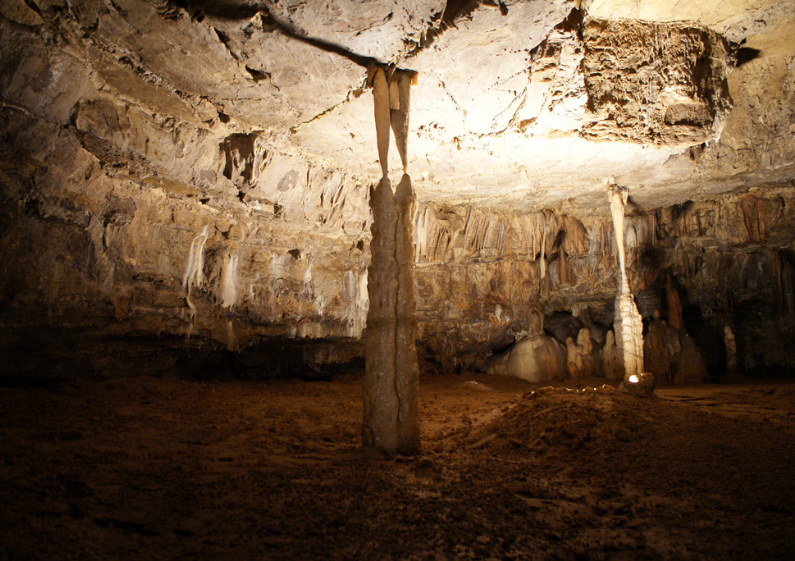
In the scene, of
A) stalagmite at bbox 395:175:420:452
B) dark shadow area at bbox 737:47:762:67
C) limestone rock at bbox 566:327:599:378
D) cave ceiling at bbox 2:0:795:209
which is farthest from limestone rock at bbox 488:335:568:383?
stalagmite at bbox 395:175:420:452

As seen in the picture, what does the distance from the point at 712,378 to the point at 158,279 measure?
559 inches

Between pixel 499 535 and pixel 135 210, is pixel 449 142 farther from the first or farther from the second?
pixel 499 535

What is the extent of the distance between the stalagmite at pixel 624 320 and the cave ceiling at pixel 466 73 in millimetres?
1195

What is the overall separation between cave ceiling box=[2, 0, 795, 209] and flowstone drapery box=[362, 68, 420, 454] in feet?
4.29

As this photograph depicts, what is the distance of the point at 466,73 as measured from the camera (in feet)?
17.7

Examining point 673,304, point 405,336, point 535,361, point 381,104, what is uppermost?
point 381,104

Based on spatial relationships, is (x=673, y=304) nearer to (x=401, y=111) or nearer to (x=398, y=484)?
(x=401, y=111)

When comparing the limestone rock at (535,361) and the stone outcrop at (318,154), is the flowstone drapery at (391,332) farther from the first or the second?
the limestone rock at (535,361)

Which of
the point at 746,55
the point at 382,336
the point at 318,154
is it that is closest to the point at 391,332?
the point at 382,336

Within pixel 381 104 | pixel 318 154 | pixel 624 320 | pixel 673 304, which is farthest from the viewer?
pixel 673 304

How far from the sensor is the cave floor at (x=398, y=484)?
8.56 feet

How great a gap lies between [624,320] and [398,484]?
8.00 m

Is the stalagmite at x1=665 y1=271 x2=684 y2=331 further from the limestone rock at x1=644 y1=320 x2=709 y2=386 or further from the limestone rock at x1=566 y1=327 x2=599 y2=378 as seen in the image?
the limestone rock at x1=566 y1=327 x2=599 y2=378

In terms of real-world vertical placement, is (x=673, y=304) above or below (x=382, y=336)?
above
